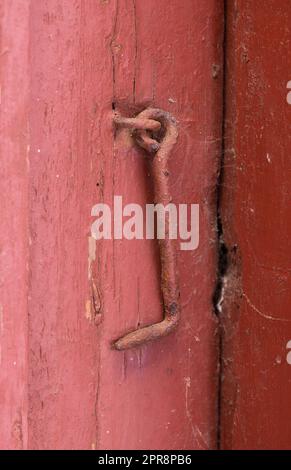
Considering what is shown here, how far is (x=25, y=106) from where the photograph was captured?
0.75 meters

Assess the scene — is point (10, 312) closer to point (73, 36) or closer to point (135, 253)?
point (135, 253)

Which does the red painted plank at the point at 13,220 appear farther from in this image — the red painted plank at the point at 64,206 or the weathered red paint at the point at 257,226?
the weathered red paint at the point at 257,226

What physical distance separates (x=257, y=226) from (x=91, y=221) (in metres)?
0.22

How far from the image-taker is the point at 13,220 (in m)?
0.75

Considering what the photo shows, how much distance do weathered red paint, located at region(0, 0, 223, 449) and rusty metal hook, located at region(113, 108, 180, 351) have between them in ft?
0.06

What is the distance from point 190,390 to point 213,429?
0.08m

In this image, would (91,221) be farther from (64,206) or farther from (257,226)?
(257,226)

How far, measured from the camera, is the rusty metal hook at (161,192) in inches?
32.8

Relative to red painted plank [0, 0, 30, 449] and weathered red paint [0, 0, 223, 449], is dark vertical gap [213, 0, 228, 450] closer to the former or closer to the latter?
weathered red paint [0, 0, 223, 449]

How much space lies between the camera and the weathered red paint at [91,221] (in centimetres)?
76

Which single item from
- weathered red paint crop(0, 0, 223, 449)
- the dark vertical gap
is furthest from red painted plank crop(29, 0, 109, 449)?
the dark vertical gap

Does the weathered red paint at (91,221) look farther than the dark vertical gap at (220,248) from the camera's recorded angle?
No

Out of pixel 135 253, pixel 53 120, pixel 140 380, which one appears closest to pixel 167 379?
pixel 140 380

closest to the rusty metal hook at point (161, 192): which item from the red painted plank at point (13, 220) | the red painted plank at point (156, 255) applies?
the red painted plank at point (156, 255)
